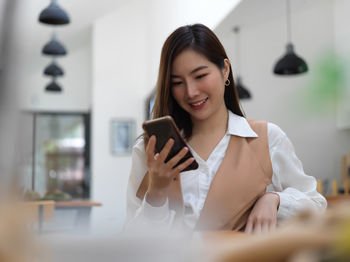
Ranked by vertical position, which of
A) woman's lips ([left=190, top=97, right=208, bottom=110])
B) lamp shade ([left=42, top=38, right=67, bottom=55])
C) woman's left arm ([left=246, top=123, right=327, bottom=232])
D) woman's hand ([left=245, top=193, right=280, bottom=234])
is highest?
lamp shade ([left=42, top=38, right=67, bottom=55])

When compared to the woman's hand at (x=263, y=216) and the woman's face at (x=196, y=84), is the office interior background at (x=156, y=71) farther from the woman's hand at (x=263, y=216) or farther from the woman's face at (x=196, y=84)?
the woman's hand at (x=263, y=216)

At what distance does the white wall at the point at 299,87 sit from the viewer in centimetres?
790

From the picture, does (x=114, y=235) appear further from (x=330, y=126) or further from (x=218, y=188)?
(x=330, y=126)

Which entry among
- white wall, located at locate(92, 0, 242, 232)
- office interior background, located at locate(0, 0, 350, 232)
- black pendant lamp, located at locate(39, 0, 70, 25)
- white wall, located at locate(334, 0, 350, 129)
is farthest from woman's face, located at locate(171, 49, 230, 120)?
white wall, located at locate(92, 0, 242, 232)

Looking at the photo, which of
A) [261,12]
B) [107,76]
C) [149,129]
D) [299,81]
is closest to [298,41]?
[299,81]

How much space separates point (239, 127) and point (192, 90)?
159 millimetres

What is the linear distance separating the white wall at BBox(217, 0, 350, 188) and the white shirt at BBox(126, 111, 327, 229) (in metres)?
6.65

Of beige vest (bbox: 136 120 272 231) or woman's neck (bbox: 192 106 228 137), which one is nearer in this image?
beige vest (bbox: 136 120 272 231)

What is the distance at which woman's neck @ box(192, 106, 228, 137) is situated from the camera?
4.45 feet

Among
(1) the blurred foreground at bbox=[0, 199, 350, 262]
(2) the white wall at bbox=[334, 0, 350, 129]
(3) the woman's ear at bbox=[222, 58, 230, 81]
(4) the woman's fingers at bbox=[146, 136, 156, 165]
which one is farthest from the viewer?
(2) the white wall at bbox=[334, 0, 350, 129]

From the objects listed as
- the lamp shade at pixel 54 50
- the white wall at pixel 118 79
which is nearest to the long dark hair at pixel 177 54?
the lamp shade at pixel 54 50

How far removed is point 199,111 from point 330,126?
746cm

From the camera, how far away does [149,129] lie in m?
0.97

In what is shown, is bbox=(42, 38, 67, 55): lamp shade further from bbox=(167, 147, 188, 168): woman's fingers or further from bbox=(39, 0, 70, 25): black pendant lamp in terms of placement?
bbox=(167, 147, 188, 168): woman's fingers
